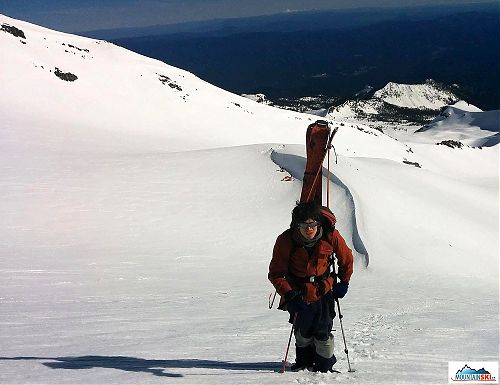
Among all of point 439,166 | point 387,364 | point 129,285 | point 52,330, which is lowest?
point 387,364

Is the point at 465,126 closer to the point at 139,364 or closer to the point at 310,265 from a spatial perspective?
the point at 310,265

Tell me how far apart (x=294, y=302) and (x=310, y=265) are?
1.49ft

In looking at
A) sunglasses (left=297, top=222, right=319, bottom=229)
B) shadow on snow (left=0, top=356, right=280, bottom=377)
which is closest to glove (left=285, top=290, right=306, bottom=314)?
sunglasses (left=297, top=222, right=319, bottom=229)

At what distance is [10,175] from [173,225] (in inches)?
274

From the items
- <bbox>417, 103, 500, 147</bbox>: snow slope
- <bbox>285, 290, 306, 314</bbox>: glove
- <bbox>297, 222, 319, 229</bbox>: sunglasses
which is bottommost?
<bbox>285, 290, 306, 314</bbox>: glove

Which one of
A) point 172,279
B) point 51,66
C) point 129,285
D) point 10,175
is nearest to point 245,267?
point 172,279

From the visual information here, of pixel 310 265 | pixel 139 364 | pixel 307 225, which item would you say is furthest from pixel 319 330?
pixel 139 364

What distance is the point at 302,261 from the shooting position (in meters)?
5.32

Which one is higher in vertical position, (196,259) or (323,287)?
(196,259)

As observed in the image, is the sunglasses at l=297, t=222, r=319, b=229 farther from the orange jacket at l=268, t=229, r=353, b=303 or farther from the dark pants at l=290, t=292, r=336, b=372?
the dark pants at l=290, t=292, r=336, b=372

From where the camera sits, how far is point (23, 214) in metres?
14.3

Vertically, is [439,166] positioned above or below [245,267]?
above

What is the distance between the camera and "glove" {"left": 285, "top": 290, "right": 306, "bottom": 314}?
5234mm

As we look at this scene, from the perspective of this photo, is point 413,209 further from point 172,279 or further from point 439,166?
point 439,166
